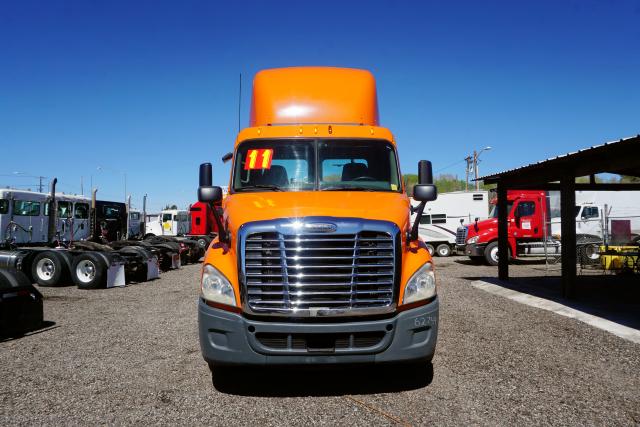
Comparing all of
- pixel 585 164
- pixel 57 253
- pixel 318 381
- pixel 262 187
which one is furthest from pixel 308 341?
pixel 57 253

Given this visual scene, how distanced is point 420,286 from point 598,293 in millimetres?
9192

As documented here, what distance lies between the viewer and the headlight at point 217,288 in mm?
4185

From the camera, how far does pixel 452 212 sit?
24.9 meters

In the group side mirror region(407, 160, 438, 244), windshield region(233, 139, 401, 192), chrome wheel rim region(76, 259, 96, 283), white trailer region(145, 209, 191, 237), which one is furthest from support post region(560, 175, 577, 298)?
white trailer region(145, 209, 191, 237)

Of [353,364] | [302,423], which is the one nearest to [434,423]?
[353,364]

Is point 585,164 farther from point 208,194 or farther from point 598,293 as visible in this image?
point 208,194

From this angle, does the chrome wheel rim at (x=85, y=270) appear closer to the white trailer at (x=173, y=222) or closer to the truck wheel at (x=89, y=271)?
the truck wheel at (x=89, y=271)

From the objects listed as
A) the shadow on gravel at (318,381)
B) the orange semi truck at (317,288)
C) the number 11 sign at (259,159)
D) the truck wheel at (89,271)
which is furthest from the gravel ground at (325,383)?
the truck wheel at (89,271)

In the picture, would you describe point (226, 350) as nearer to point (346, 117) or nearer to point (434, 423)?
point (434, 423)

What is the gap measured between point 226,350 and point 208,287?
0.59 meters

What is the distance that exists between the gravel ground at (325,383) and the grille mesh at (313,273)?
2.18 ft

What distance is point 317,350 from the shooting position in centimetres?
404

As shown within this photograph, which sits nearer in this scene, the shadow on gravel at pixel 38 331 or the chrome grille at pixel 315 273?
the chrome grille at pixel 315 273

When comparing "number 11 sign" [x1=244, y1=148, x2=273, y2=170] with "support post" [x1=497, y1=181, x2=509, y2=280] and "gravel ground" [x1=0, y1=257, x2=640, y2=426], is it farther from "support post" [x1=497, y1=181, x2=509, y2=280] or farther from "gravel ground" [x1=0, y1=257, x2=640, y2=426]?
"support post" [x1=497, y1=181, x2=509, y2=280]
